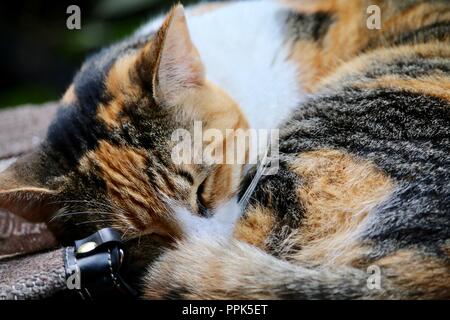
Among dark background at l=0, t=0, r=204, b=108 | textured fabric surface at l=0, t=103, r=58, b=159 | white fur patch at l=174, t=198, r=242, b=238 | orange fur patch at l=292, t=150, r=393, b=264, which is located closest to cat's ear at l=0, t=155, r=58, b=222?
white fur patch at l=174, t=198, r=242, b=238

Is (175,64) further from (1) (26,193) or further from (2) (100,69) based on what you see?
(1) (26,193)

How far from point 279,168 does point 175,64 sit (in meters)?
0.31

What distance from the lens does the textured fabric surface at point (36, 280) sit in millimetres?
1046

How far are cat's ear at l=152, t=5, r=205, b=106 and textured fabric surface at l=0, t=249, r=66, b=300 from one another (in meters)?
0.38

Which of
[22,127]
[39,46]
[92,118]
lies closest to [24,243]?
[92,118]

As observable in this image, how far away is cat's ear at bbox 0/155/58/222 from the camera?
112 centimetres

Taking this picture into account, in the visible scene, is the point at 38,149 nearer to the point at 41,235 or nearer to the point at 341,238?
the point at 41,235

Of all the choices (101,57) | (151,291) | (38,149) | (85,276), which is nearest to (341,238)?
(151,291)

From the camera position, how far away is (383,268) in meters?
0.91

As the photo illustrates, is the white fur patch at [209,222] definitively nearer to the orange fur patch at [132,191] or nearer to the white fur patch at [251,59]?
the orange fur patch at [132,191]

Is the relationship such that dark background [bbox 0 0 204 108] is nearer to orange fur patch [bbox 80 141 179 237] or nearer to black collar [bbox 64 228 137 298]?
orange fur patch [bbox 80 141 179 237]

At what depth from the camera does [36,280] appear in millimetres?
1062

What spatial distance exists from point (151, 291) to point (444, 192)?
0.52m

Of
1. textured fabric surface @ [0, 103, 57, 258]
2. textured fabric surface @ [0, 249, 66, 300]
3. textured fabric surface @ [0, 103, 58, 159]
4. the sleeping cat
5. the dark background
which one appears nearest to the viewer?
Answer: the sleeping cat
